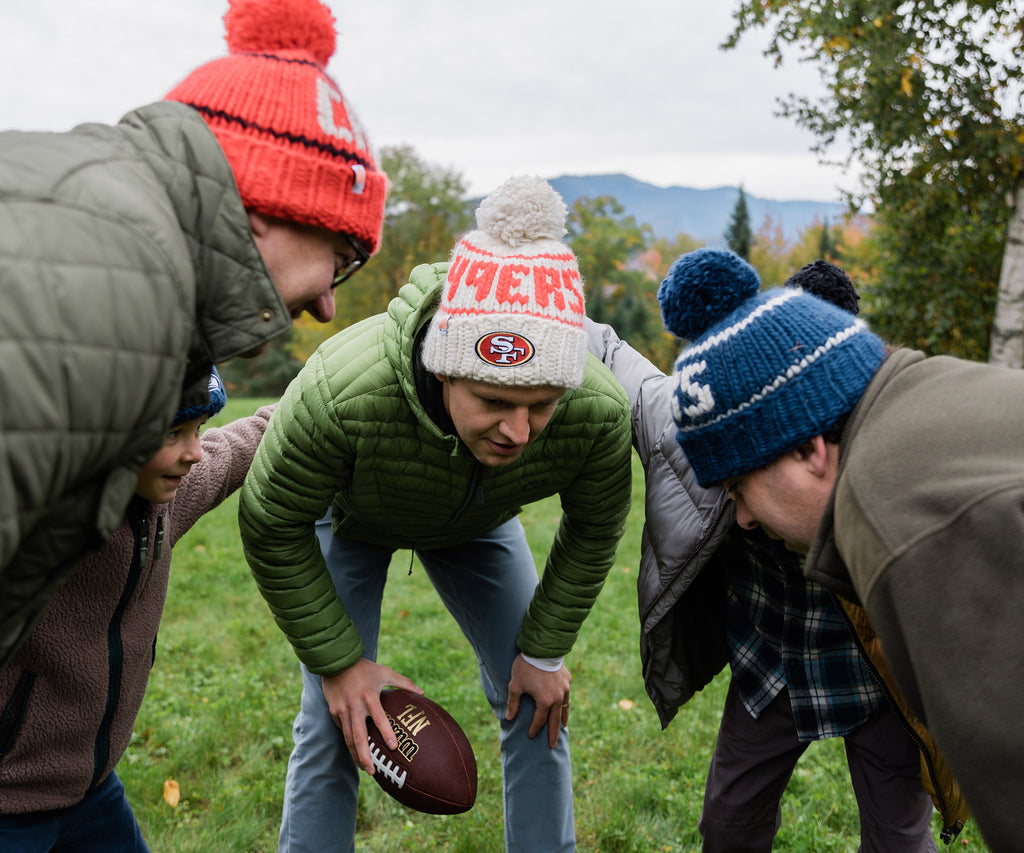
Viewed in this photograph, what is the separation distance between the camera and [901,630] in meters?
1.49

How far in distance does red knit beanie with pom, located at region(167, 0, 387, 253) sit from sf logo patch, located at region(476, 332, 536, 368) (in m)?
0.59

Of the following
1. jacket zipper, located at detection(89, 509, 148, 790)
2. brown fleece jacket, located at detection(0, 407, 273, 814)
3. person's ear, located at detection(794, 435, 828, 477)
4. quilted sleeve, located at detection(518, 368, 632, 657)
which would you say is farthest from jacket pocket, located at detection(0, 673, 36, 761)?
person's ear, located at detection(794, 435, 828, 477)

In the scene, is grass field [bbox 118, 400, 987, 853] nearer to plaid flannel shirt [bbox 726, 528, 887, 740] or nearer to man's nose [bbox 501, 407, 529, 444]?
plaid flannel shirt [bbox 726, 528, 887, 740]

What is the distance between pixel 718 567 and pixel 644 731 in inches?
63.8

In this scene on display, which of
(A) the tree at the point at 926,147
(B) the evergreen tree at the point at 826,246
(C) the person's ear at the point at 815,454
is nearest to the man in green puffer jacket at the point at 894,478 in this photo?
(C) the person's ear at the point at 815,454

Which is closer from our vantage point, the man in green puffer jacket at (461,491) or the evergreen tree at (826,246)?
the man in green puffer jacket at (461,491)

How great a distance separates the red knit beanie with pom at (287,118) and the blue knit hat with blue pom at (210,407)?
2.10 ft

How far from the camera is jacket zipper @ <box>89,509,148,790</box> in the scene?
2293 mm

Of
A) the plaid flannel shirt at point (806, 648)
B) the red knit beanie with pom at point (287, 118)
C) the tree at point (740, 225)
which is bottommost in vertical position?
the tree at point (740, 225)

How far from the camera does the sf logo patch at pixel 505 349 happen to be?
228cm

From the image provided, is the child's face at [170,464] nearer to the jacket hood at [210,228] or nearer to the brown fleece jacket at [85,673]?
the brown fleece jacket at [85,673]

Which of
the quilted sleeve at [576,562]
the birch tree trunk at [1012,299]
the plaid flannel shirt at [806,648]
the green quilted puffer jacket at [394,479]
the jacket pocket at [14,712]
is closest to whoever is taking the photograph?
the jacket pocket at [14,712]

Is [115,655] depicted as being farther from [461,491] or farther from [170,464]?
[461,491]

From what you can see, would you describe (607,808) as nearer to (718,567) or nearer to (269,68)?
(718,567)
